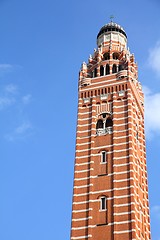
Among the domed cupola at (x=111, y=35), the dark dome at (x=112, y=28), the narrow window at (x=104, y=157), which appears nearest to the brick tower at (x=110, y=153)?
the narrow window at (x=104, y=157)

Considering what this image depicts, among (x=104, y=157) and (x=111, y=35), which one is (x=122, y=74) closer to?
(x=111, y=35)

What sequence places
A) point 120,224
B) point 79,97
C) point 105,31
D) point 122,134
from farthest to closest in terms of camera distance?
1. point 105,31
2. point 79,97
3. point 122,134
4. point 120,224

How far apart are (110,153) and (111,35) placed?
21.3 metres

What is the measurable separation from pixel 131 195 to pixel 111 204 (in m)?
2.24

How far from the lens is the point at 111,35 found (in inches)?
2648

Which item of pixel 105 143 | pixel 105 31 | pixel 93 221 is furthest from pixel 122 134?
pixel 105 31

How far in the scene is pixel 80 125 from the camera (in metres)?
56.7

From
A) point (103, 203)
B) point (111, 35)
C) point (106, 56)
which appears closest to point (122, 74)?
point (106, 56)

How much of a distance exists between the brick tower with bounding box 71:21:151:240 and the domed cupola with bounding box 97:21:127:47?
76.0 inches

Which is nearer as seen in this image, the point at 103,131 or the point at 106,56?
the point at 103,131

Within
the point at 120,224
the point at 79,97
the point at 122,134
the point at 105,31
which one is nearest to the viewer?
the point at 120,224

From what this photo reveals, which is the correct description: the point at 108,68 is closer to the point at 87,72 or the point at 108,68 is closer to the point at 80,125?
the point at 87,72

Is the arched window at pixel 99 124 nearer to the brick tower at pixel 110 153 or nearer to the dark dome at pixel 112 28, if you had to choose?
the brick tower at pixel 110 153

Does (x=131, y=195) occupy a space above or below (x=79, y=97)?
below
